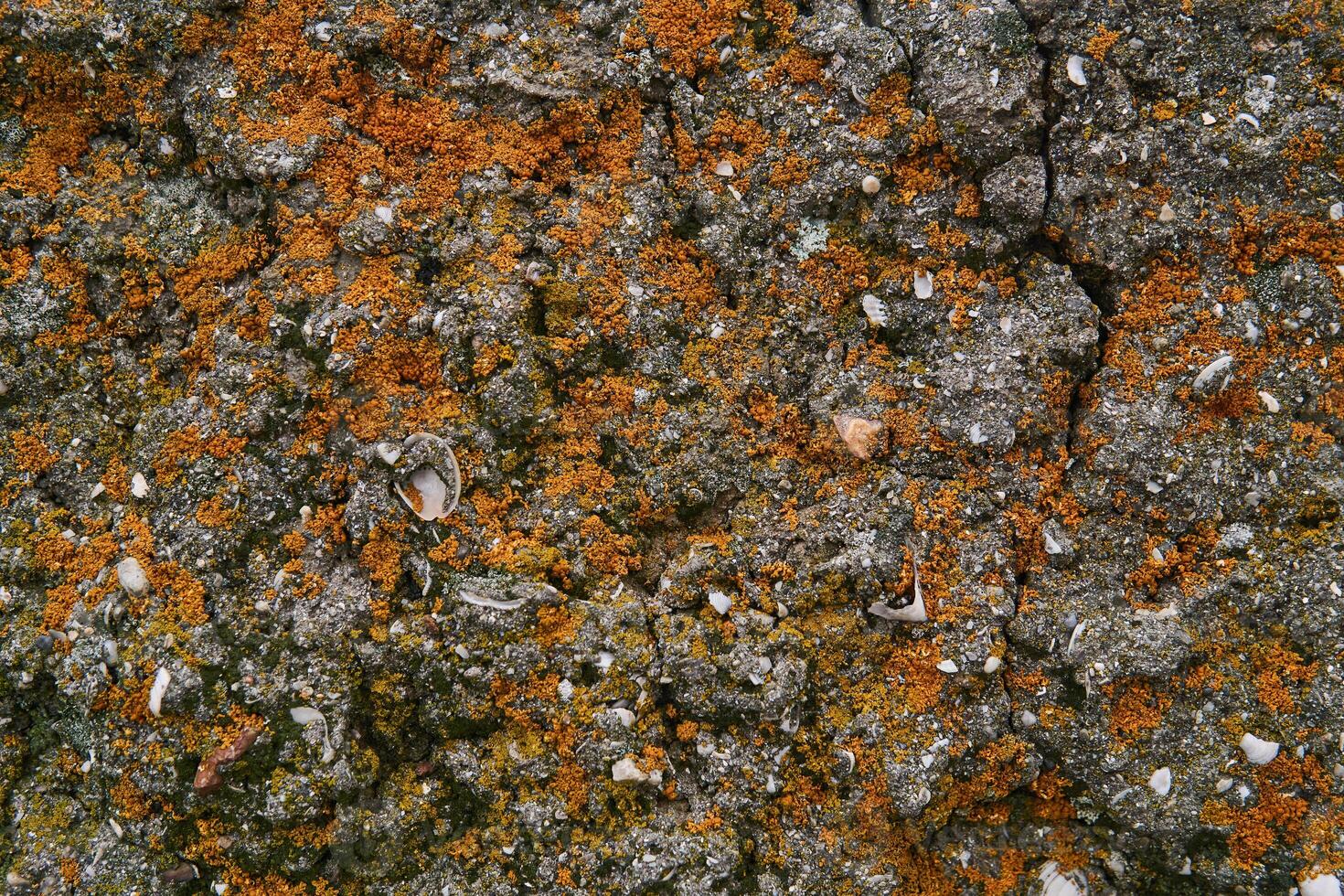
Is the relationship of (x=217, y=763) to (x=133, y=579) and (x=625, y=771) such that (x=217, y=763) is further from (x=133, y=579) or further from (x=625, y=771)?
(x=625, y=771)

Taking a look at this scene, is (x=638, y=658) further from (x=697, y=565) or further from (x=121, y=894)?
(x=121, y=894)

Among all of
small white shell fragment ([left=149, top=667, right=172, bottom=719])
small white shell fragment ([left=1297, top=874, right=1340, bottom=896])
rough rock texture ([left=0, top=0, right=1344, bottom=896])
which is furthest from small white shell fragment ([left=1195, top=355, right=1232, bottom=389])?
small white shell fragment ([left=149, top=667, right=172, bottom=719])

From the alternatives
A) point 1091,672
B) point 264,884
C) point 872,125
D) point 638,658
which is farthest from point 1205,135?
point 264,884

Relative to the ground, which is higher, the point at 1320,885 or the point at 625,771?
the point at 625,771

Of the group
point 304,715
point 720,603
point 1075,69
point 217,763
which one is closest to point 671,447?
point 720,603

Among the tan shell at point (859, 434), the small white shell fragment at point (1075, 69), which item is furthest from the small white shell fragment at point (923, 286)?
the small white shell fragment at point (1075, 69)

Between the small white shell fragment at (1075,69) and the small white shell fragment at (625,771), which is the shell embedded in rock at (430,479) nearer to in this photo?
the small white shell fragment at (625,771)
